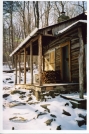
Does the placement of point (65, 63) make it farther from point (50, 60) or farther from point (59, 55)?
point (50, 60)

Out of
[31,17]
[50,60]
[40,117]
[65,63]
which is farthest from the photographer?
[31,17]

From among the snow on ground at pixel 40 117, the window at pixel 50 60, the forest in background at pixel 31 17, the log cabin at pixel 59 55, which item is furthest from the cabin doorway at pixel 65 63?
the snow on ground at pixel 40 117

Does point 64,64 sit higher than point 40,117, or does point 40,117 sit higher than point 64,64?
point 64,64

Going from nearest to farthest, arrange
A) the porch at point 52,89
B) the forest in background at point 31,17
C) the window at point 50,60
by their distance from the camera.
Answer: the porch at point 52,89 → the window at point 50,60 → the forest in background at point 31,17

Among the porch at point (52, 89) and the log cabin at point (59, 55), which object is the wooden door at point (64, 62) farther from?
the porch at point (52, 89)

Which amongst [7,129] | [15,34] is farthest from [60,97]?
[15,34]

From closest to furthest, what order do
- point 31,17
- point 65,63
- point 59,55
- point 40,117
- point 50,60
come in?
point 40,117 < point 65,63 < point 59,55 < point 50,60 < point 31,17

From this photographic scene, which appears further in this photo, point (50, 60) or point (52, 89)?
point (50, 60)

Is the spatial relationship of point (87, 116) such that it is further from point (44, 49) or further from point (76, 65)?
point (44, 49)

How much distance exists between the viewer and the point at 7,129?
4016 millimetres

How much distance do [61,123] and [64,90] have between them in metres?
2.63

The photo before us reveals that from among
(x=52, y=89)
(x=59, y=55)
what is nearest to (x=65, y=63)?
(x=59, y=55)

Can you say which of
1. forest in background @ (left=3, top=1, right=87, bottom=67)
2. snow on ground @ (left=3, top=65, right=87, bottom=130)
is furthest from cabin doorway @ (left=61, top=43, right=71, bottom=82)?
snow on ground @ (left=3, top=65, right=87, bottom=130)

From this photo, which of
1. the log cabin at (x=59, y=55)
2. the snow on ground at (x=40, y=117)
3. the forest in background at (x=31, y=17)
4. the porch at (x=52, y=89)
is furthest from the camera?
the forest in background at (x=31, y=17)
